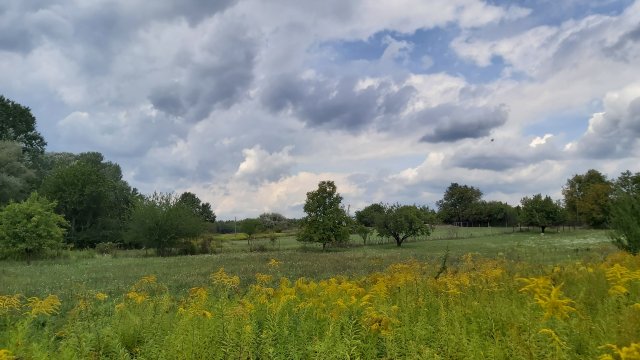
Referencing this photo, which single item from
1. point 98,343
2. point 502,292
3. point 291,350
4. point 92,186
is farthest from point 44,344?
point 92,186

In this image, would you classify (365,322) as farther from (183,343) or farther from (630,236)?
(630,236)

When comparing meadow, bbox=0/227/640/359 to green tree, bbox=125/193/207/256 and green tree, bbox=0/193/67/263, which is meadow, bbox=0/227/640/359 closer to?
green tree, bbox=0/193/67/263

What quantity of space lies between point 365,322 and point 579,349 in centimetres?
240

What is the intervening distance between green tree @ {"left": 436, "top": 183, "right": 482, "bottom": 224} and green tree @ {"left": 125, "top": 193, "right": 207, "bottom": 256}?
258 feet

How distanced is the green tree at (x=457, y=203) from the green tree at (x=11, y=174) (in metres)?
89.6

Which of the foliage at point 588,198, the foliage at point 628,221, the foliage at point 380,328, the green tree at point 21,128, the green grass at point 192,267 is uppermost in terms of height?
the green tree at point 21,128

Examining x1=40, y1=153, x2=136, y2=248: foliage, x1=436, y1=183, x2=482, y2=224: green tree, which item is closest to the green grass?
x1=40, y1=153, x2=136, y2=248: foliage

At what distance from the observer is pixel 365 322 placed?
6012 millimetres

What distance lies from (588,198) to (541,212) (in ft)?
28.5

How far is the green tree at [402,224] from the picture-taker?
178 feet

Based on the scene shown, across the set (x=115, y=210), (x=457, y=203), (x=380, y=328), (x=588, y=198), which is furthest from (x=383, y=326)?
(x=457, y=203)

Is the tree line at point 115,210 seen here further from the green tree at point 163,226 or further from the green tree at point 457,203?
the green tree at point 457,203

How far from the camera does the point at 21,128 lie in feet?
215

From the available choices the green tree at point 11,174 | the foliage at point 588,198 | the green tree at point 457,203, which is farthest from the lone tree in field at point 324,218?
the green tree at point 457,203
